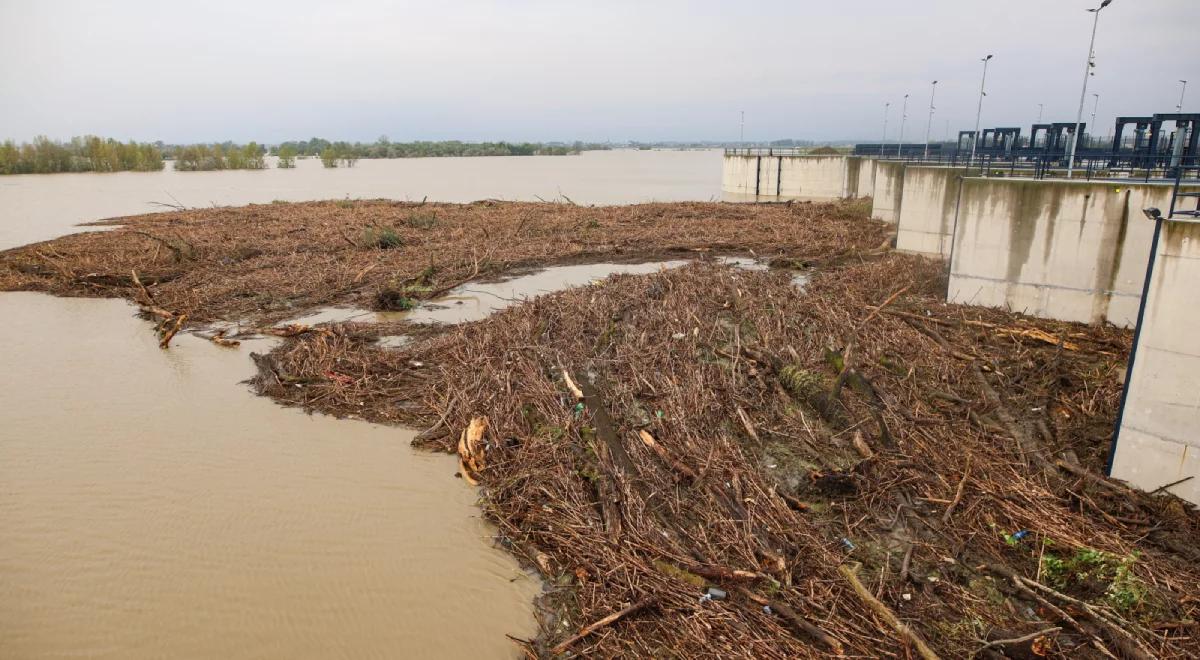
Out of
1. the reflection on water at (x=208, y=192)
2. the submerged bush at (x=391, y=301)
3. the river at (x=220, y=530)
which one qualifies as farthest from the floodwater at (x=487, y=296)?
the reflection on water at (x=208, y=192)

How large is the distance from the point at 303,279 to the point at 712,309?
1088 cm

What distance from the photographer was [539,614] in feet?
17.5

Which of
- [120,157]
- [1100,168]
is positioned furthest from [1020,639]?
[120,157]

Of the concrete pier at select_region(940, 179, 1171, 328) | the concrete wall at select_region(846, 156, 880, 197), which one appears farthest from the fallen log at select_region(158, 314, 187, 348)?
the concrete wall at select_region(846, 156, 880, 197)

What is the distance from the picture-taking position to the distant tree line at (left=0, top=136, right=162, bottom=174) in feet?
186

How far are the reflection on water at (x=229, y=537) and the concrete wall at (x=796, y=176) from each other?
36192 mm

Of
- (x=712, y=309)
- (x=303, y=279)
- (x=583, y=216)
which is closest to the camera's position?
(x=712, y=309)

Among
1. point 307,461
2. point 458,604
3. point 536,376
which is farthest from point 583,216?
point 458,604

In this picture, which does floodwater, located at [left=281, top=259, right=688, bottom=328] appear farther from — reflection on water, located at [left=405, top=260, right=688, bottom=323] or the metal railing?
the metal railing

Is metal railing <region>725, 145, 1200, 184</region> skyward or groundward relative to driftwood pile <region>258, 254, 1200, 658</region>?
skyward

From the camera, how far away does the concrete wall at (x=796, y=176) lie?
1582 inches

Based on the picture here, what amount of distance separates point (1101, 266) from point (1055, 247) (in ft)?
2.52

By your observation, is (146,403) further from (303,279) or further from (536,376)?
(303,279)

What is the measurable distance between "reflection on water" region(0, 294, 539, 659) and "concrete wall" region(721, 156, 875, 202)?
36192 mm
